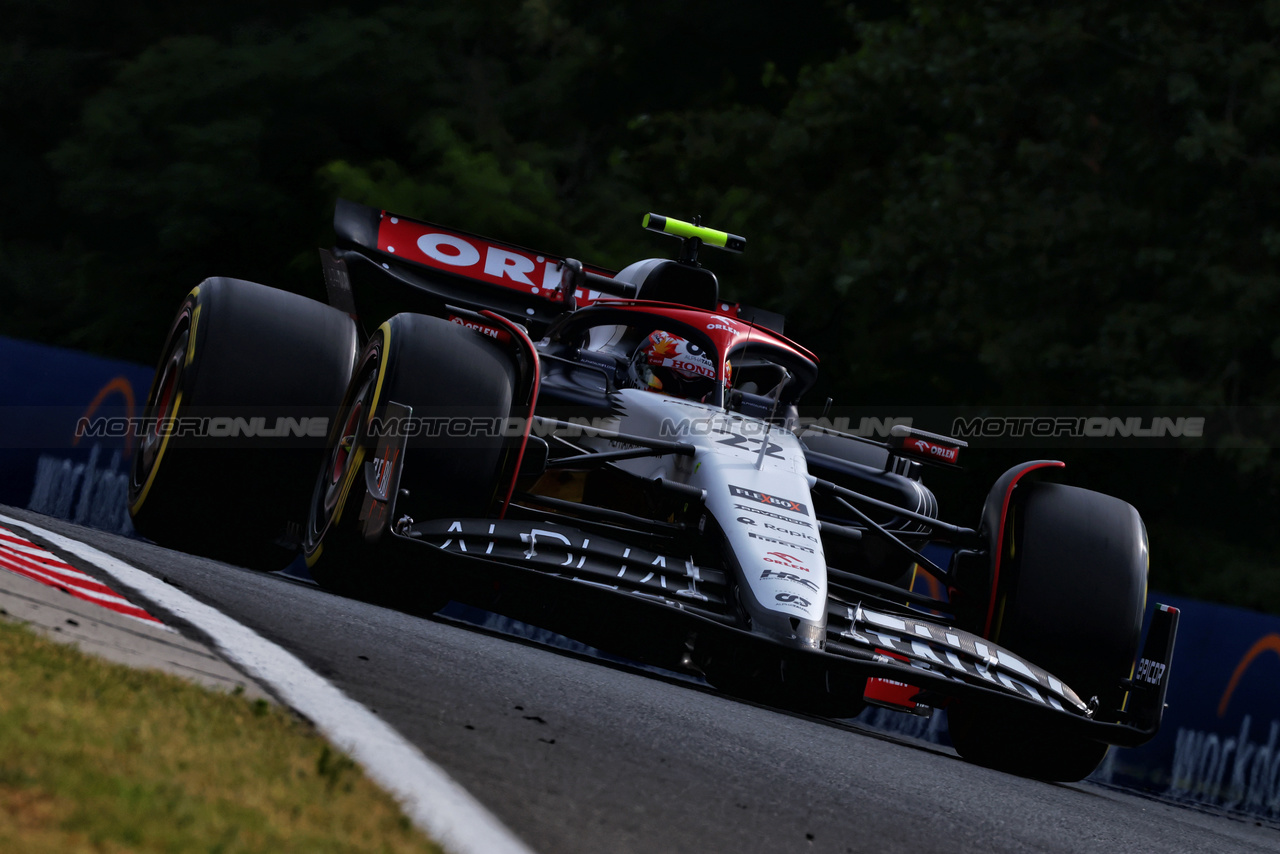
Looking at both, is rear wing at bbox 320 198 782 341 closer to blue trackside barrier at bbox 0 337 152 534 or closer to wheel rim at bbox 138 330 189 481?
wheel rim at bbox 138 330 189 481

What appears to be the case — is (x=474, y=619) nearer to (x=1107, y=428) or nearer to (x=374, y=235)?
(x=374, y=235)

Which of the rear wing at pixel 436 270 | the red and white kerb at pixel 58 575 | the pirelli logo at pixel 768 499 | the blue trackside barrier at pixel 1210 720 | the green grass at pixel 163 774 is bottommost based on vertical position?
the green grass at pixel 163 774

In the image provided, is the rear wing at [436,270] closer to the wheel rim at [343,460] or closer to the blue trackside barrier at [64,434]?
the blue trackside barrier at [64,434]

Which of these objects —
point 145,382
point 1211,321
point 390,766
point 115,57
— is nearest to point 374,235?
point 145,382

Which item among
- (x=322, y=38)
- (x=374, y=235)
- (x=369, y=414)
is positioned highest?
(x=322, y=38)

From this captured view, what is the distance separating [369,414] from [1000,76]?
1040cm

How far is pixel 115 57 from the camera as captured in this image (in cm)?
2067

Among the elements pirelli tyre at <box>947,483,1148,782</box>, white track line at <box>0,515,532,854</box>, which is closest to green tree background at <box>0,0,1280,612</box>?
pirelli tyre at <box>947,483,1148,782</box>

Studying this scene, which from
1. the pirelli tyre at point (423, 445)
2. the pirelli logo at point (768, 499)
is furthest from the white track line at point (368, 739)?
the pirelli logo at point (768, 499)

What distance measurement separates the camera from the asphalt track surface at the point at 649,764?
2.89m

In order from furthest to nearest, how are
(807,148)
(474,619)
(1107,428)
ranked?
(807,148) → (1107,428) → (474,619)

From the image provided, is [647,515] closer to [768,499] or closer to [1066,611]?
[768,499]

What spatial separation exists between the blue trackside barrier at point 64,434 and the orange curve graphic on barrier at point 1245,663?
6420 millimetres

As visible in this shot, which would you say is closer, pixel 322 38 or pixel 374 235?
pixel 374 235
